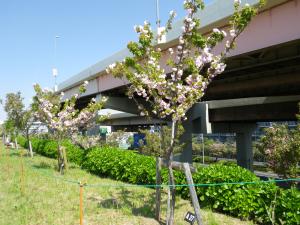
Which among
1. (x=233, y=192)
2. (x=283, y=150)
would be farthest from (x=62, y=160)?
(x=233, y=192)

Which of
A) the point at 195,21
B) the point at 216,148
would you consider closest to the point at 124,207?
the point at 195,21

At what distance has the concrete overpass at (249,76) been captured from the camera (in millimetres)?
12047

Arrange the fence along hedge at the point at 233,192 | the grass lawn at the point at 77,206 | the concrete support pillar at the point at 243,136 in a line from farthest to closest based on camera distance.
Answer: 1. the concrete support pillar at the point at 243,136
2. the grass lawn at the point at 77,206
3. the fence along hedge at the point at 233,192

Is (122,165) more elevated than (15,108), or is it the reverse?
(15,108)

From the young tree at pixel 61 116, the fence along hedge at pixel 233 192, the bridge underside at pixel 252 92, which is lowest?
the fence along hedge at pixel 233 192

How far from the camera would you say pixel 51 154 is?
29.7 metres

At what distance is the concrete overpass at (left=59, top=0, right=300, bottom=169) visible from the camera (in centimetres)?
1205

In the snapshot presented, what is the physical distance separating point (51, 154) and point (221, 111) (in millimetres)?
14688

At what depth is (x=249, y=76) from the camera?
866 inches

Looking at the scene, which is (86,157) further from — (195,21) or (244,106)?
(244,106)

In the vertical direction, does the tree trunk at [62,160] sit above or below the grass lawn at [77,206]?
above

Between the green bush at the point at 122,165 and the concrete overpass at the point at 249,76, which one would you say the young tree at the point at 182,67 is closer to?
the concrete overpass at the point at 249,76

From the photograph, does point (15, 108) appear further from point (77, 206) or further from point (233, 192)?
point (233, 192)

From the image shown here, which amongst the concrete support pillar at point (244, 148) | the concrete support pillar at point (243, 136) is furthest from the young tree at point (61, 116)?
the concrete support pillar at point (244, 148)
